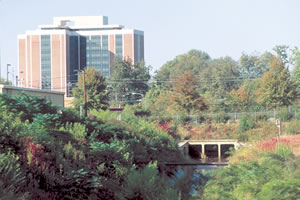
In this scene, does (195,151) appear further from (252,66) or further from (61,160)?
(252,66)

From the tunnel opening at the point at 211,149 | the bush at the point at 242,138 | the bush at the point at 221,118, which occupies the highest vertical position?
the bush at the point at 221,118

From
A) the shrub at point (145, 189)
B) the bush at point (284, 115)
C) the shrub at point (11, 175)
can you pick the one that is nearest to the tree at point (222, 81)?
the bush at point (284, 115)

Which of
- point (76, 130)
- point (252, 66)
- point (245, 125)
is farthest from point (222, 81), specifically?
point (76, 130)

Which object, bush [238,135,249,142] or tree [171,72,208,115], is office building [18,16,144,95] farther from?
bush [238,135,249,142]

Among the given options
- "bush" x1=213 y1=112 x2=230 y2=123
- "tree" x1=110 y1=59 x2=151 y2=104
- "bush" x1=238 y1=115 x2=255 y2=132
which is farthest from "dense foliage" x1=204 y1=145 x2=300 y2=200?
"tree" x1=110 y1=59 x2=151 y2=104

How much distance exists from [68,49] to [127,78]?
33.7 metres

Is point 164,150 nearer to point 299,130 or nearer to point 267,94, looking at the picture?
point 299,130

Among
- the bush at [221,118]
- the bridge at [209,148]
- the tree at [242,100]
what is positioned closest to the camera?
the bridge at [209,148]

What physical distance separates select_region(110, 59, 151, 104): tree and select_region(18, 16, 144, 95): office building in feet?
89.0

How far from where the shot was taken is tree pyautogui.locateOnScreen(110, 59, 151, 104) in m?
89.5

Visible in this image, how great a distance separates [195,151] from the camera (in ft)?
141

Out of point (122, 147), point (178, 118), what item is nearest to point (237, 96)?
point (178, 118)

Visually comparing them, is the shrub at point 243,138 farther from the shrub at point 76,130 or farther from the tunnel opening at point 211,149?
the shrub at point 76,130

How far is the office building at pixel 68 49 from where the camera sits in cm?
11750
